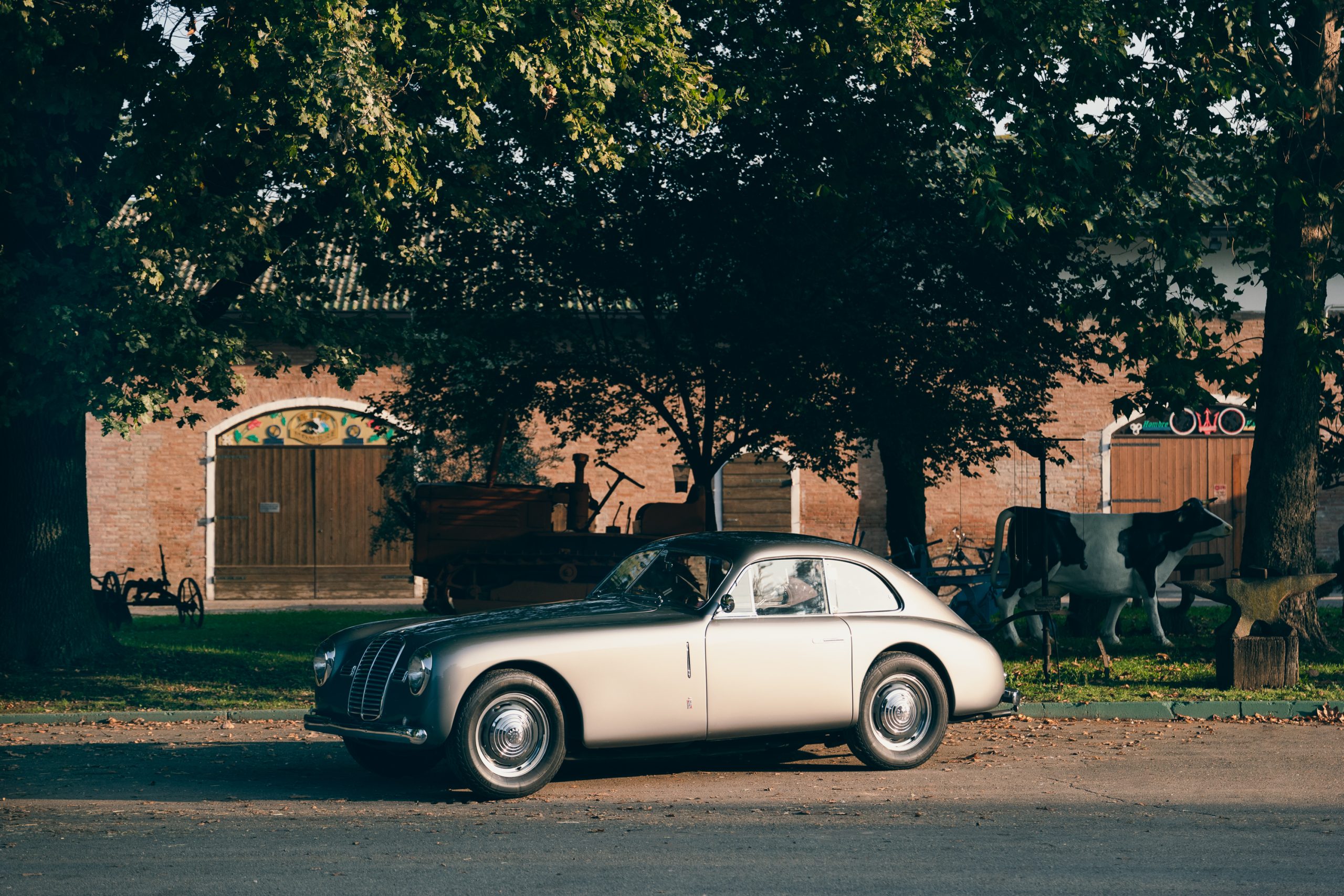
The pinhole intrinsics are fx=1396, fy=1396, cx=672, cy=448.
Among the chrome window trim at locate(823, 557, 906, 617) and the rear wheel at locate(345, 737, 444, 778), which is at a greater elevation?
the chrome window trim at locate(823, 557, 906, 617)

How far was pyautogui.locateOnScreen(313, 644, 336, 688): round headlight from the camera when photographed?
8.16m

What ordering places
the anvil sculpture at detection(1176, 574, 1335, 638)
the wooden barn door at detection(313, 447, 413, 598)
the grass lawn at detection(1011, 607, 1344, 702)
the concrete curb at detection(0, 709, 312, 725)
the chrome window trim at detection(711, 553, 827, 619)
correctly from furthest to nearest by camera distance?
the wooden barn door at detection(313, 447, 413, 598)
the anvil sculpture at detection(1176, 574, 1335, 638)
the grass lawn at detection(1011, 607, 1344, 702)
the concrete curb at detection(0, 709, 312, 725)
the chrome window trim at detection(711, 553, 827, 619)

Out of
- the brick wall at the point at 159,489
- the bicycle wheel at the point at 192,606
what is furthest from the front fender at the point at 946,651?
the brick wall at the point at 159,489

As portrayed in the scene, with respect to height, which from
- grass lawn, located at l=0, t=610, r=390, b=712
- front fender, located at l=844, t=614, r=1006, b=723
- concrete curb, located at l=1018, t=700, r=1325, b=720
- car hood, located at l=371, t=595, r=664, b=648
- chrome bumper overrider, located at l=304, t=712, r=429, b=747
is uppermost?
car hood, located at l=371, t=595, r=664, b=648

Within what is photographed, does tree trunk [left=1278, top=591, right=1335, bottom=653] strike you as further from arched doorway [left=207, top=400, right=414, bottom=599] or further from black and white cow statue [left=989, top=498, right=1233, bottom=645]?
arched doorway [left=207, top=400, right=414, bottom=599]

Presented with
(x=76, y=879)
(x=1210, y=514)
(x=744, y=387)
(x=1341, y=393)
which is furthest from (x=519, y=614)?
(x=1341, y=393)

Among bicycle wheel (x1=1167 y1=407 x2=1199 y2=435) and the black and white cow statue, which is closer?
the black and white cow statue

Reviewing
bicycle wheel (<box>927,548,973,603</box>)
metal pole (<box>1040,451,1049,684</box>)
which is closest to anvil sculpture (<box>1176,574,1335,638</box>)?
metal pole (<box>1040,451,1049,684</box>)

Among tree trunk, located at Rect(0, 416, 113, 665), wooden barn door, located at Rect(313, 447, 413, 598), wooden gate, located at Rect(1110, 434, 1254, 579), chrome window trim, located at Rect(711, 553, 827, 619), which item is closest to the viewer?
chrome window trim, located at Rect(711, 553, 827, 619)

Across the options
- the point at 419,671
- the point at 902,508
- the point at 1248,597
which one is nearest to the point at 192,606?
the point at 902,508

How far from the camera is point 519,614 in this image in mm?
8195

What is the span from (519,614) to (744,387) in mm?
6714

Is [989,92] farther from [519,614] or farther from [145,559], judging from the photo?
[145,559]

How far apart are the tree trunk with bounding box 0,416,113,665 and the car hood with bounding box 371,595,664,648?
6443mm
